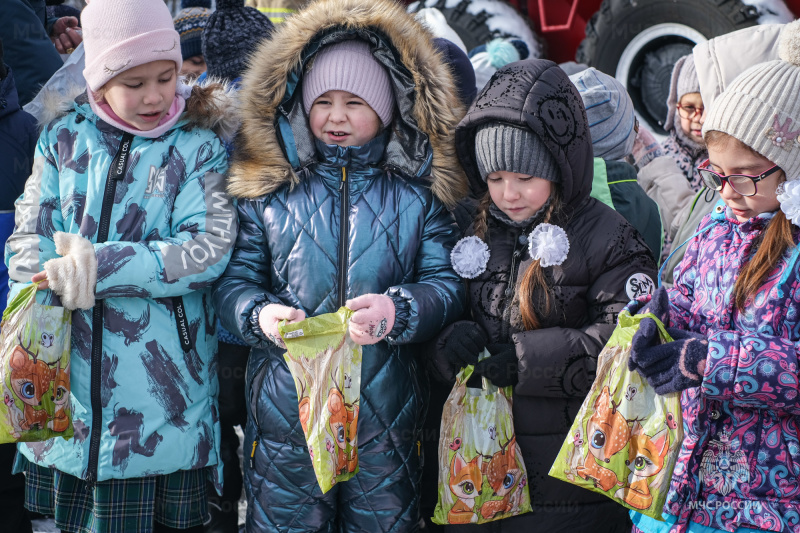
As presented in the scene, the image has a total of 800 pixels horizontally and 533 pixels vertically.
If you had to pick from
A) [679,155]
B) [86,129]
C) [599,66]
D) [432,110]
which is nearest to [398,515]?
[432,110]

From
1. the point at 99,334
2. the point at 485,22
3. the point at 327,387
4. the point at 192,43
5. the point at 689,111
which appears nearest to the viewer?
the point at 327,387

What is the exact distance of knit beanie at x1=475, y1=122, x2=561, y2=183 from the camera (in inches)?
94.1

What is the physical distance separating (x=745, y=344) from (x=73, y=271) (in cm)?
179

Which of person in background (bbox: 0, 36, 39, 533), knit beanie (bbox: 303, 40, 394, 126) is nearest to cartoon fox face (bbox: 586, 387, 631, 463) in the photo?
knit beanie (bbox: 303, 40, 394, 126)

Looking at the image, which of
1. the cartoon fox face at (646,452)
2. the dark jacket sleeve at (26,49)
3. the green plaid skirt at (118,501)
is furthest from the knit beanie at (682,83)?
the dark jacket sleeve at (26,49)

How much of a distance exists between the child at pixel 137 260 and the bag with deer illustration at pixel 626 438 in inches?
46.1

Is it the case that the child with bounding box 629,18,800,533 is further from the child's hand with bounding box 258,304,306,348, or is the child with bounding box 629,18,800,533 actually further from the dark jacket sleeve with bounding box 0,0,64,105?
the dark jacket sleeve with bounding box 0,0,64,105

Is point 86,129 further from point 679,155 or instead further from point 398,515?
point 679,155

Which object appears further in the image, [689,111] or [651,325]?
[689,111]

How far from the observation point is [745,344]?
189cm

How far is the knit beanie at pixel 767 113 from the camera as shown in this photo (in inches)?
77.2

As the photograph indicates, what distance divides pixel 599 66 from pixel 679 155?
1.67 metres

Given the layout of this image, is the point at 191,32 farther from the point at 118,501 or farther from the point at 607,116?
the point at 118,501

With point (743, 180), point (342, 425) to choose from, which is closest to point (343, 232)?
point (342, 425)
